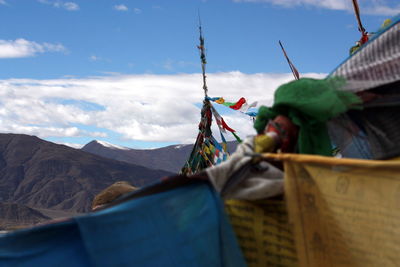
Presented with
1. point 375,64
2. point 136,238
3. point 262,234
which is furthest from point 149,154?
point 136,238

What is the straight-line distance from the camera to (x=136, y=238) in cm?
144

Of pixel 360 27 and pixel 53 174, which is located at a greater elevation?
pixel 360 27

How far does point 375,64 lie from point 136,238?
971mm

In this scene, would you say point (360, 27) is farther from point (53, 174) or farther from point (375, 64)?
point (53, 174)

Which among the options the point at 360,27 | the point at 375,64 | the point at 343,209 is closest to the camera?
the point at 343,209

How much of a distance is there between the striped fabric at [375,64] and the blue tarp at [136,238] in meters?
0.62

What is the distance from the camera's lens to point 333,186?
1.56 meters

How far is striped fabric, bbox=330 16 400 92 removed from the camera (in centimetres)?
177

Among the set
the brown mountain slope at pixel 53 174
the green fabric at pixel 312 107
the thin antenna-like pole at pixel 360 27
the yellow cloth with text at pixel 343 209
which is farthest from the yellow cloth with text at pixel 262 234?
the brown mountain slope at pixel 53 174

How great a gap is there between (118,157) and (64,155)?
13.8 m

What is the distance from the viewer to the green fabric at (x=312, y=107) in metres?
1.62

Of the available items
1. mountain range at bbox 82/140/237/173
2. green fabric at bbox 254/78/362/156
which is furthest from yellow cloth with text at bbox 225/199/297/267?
mountain range at bbox 82/140/237/173

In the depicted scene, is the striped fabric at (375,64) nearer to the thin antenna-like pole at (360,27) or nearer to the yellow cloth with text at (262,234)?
the yellow cloth with text at (262,234)

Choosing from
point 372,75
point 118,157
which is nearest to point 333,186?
point 372,75
